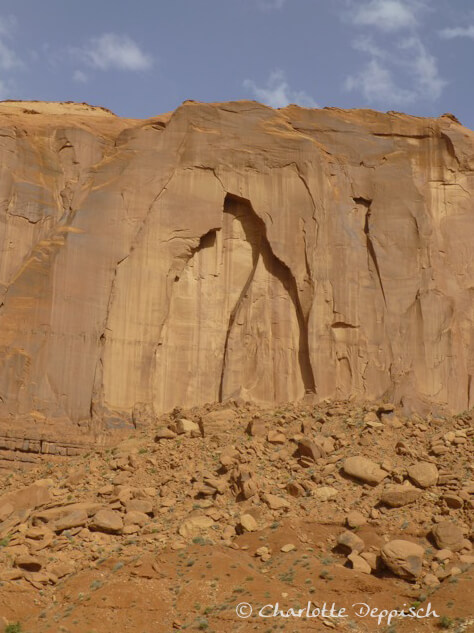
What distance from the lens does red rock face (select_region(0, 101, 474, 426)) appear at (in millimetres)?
27828

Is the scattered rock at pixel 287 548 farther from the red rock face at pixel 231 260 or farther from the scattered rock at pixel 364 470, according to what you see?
the red rock face at pixel 231 260

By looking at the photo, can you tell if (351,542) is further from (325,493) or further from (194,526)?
(194,526)

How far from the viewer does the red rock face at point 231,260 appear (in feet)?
91.3

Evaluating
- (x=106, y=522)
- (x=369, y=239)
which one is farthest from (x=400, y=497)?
(x=369, y=239)

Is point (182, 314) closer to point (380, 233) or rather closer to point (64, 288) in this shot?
point (64, 288)

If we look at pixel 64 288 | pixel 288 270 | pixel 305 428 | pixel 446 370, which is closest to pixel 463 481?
pixel 305 428

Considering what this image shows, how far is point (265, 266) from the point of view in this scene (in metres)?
30.1

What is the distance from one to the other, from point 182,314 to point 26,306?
509 centimetres

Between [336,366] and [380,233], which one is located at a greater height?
[380,233]

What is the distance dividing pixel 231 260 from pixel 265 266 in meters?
1.22

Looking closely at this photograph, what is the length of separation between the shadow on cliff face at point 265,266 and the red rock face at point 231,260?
0.07 meters

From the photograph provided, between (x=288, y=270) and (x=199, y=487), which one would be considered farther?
(x=288, y=270)

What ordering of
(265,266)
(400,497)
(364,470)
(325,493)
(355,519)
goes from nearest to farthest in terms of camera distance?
(355,519) → (400,497) → (325,493) → (364,470) → (265,266)

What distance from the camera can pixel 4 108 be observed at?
33750mm
